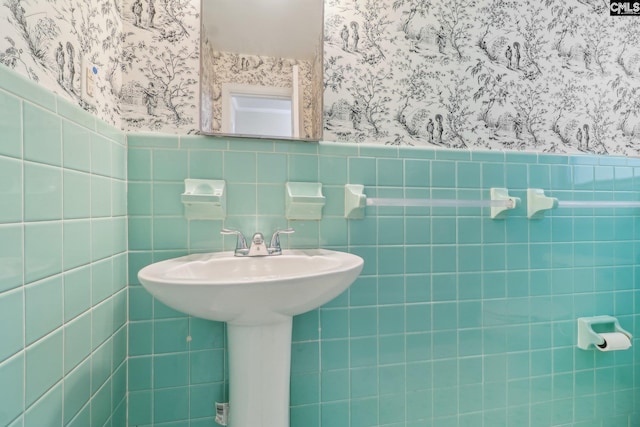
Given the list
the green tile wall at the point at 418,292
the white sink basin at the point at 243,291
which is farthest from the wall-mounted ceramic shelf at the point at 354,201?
the white sink basin at the point at 243,291

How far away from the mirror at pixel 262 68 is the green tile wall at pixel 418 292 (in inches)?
3.0

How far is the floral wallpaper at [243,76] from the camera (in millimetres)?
1110

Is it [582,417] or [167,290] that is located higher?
[167,290]

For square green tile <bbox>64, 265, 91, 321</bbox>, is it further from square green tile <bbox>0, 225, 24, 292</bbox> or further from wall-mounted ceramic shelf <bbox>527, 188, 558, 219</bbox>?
wall-mounted ceramic shelf <bbox>527, 188, 558, 219</bbox>

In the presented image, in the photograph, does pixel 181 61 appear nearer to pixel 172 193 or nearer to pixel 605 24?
pixel 172 193

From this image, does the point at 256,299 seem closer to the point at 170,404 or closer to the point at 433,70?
the point at 170,404

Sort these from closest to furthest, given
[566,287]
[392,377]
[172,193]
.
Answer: [172,193], [392,377], [566,287]

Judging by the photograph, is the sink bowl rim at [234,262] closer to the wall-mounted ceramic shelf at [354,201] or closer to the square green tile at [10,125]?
the wall-mounted ceramic shelf at [354,201]

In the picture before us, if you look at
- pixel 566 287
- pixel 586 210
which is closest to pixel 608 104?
pixel 586 210

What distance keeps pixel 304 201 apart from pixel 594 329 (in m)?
1.41

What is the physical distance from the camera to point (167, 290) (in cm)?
67

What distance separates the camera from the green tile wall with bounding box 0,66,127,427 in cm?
56

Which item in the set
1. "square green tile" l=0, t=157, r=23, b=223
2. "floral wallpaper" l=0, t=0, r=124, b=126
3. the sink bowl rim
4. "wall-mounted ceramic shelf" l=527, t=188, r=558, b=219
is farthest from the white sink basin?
"wall-mounted ceramic shelf" l=527, t=188, r=558, b=219

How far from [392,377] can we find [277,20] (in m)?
1.42
